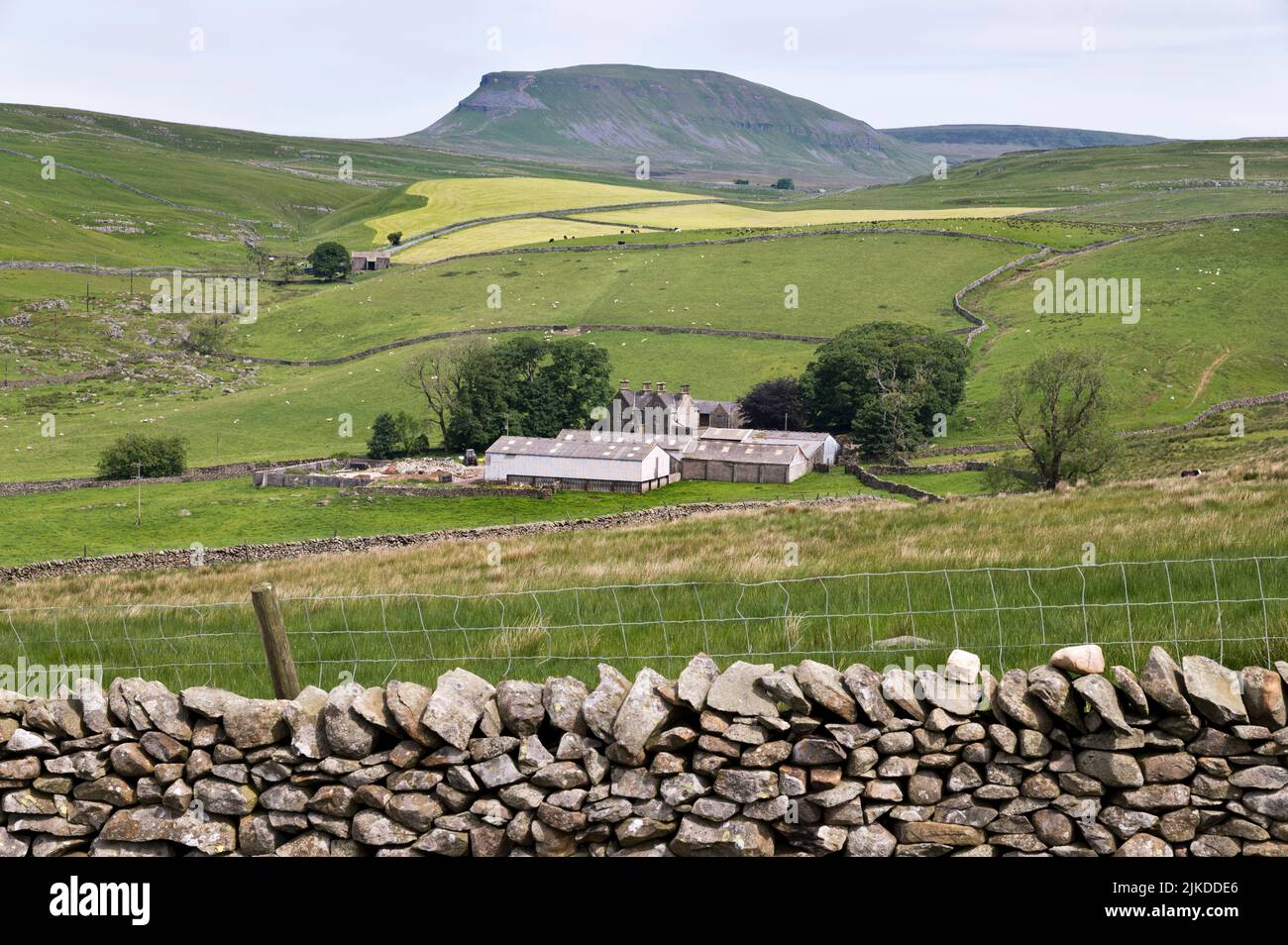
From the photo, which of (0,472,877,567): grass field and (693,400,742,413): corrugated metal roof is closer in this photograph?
(0,472,877,567): grass field

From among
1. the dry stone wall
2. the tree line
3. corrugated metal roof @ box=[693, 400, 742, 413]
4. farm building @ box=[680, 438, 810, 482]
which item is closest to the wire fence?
the dry stone wall

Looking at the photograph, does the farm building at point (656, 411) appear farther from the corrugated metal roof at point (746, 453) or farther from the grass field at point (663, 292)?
the grass field at point (663, 292)

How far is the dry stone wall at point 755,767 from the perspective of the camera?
10523 mm

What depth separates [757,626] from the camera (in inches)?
594

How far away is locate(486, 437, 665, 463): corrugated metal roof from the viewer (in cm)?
8575

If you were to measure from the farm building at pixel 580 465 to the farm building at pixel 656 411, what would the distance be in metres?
7.36

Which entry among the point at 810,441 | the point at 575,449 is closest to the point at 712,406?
the point at 810,441

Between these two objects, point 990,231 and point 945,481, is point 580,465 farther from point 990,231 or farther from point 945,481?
point 990,231

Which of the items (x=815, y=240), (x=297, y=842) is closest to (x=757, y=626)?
(x=297, y=842)

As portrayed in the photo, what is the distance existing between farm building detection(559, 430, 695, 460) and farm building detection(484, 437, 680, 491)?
36.9 inches

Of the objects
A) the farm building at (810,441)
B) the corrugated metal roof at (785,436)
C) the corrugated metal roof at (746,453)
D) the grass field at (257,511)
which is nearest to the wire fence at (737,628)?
the grass field at (257,511)

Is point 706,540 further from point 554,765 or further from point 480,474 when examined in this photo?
point 480,474

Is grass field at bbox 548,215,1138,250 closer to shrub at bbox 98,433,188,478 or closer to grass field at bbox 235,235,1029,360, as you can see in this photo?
grass field at bbox 235,235,1029,360

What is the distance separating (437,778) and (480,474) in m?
80.4
